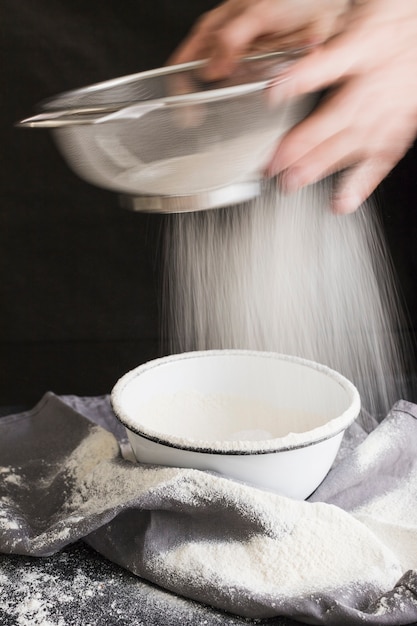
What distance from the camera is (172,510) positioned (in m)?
0.68

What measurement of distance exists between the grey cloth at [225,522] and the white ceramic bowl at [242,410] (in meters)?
0.02

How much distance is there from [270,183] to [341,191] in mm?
78

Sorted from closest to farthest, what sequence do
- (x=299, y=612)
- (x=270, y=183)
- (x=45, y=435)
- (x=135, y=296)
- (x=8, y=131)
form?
(x=299, y=612), (x=270, y=183), (x=45, y=435), (x=8, y=131), (x=135, y=296)

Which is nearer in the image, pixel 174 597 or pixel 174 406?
pixel 174 597

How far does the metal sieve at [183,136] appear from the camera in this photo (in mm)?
618

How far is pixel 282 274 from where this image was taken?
0.99 metres

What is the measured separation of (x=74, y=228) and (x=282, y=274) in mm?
408

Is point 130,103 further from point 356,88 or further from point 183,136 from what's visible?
point 356,88

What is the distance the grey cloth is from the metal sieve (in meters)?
0.26

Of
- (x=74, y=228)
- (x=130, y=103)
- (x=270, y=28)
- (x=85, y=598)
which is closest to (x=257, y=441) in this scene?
(x=85, y=598)

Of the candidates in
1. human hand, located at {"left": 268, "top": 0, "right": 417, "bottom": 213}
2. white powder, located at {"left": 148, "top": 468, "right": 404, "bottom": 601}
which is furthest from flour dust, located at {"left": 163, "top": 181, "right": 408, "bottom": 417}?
white powder, located at {"left": 148, "top": 468, "right": 404, "bottom": 601}

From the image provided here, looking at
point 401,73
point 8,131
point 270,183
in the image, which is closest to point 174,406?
point 270,183

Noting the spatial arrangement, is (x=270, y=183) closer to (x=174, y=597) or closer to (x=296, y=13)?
(x=296, y=13)

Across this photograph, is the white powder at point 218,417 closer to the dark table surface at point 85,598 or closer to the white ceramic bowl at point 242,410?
the white ceramic bowl at point 242,410
